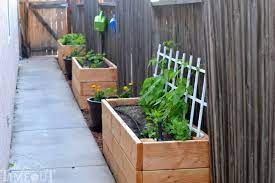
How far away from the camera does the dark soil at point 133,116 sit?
14.4 ft

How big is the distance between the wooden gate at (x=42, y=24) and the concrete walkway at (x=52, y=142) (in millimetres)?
5146

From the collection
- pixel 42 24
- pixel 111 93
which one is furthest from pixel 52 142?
pixel 42 24

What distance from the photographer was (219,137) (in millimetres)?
3438

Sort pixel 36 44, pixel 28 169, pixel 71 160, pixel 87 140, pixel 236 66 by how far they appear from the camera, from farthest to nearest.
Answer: pixel 36 44, pixel 87 140, pixel 71 160, pixel 28 169, pixel 236 66

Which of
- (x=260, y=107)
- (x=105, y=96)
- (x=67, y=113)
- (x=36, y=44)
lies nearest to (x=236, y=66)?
(x=260, y=107)

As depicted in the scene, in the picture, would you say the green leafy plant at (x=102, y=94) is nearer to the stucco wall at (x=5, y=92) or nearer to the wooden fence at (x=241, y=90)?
the stucco wall at (x=5, y=92)

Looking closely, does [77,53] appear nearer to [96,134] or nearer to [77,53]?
[77,53]

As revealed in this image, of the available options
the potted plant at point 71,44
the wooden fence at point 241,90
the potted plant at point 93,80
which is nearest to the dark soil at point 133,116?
the wooden fence at point 241,90

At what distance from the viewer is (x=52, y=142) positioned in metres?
5.90

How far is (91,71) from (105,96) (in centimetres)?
107

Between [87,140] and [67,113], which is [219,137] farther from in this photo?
[67,113]

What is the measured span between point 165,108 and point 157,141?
0.55m

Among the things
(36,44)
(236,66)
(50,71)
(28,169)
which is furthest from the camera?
(36,44)

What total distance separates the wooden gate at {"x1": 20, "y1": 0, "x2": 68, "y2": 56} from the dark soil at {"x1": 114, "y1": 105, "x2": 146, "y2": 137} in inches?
386
